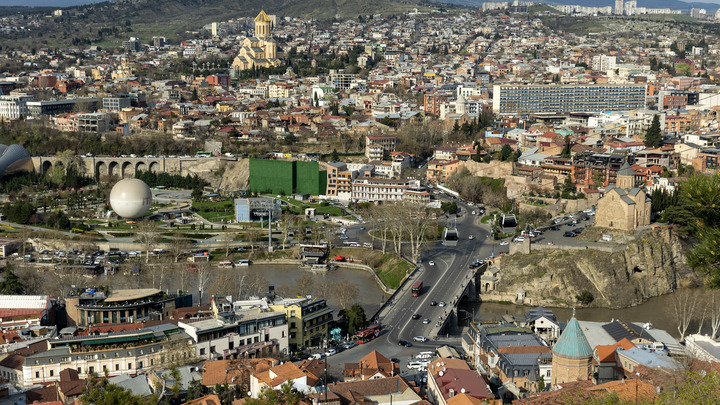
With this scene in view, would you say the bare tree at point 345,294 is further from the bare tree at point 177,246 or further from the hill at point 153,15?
the hill at point 153,15

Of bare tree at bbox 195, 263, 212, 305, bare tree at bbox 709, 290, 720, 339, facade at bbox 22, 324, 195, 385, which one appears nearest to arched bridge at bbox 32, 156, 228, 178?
bare tree at bbox 195, 263, 212, 305

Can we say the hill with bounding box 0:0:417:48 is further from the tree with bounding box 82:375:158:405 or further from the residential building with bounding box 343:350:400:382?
the tree with bounding box 82:375:158:405

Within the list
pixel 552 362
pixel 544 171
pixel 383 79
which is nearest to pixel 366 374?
pixel 552 362

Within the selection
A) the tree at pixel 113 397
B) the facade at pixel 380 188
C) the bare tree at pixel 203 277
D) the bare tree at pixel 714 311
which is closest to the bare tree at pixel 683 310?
the bare tree at pixel 714 311

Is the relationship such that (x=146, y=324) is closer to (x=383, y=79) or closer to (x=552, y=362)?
(x=552, y=362)

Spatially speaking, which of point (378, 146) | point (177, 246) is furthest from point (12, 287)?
point (378, 146)
